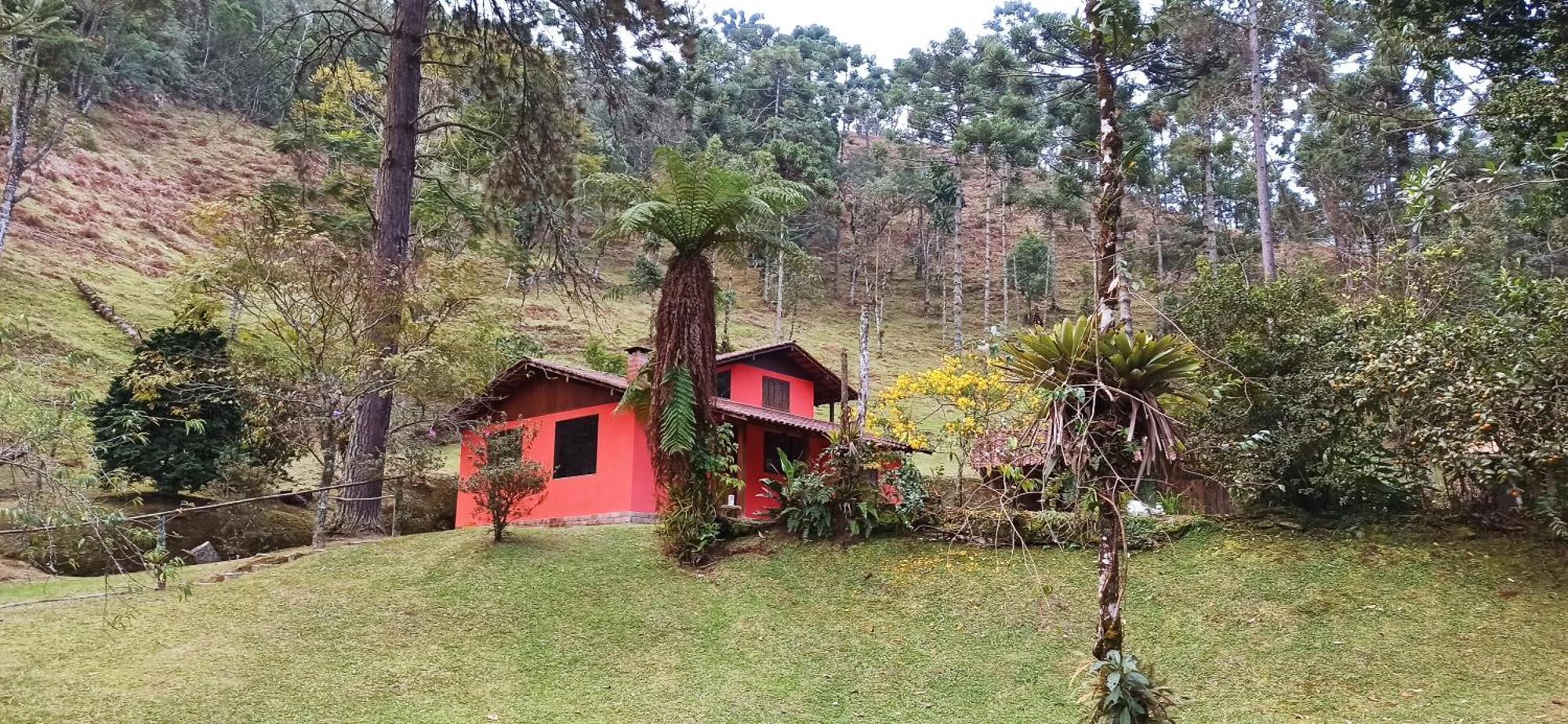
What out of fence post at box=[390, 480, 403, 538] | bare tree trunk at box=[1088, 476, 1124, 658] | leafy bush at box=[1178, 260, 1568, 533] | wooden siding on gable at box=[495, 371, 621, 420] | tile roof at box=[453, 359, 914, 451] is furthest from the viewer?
wooden siding on gable at box=[495, 371, 621, 420]

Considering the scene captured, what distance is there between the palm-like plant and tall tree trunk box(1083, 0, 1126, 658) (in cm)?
1

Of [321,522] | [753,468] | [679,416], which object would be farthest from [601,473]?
[679,416]

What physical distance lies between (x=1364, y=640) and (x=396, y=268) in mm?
14003

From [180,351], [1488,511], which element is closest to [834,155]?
[180,351]

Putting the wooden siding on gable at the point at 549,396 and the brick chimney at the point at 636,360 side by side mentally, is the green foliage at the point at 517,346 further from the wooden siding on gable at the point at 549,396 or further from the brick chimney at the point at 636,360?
the brick chimney at the point at 636,360

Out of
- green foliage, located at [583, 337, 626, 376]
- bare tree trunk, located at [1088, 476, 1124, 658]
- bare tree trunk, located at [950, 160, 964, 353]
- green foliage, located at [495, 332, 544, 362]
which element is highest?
bare tree trunk, located at [950, 160, 964, 353]

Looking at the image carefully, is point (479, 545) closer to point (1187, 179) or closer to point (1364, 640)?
point (1364, 640)

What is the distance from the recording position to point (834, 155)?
57.2m

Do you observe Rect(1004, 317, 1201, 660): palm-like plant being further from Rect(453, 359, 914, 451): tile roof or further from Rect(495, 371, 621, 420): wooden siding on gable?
Rect(495, 371, 621, 420): wooden siding on gable

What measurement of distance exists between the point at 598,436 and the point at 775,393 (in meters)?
5.41

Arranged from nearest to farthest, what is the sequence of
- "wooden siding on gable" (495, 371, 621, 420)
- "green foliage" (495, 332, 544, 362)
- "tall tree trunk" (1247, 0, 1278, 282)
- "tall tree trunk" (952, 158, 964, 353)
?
"wooden siding on gable" (495, 371, 621, 420) → "tall tree trunk" (1247, 0, 1278, 282) → "green foliage" (495, 332, 544, 362) → "tall tree trunk" (952, 158, 964, 353)

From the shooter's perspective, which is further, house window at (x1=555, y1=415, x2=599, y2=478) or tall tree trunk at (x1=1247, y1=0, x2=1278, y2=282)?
tall tree trunk at (x1=1247, y1=0, x2=1278, y2=282)

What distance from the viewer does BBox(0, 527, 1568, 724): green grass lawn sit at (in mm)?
7699

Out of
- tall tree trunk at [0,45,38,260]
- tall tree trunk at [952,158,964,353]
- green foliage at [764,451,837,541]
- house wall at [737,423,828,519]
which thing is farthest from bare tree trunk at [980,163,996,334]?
tall tree trunk at [0,45,38,260]
